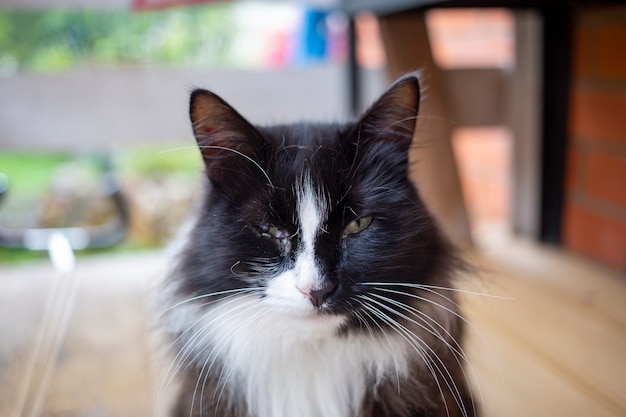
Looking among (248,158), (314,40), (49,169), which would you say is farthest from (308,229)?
(49,169)

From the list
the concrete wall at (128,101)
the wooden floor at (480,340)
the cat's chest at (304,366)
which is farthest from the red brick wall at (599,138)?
the cat's chest at (304,366)

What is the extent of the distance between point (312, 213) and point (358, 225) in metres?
0.08

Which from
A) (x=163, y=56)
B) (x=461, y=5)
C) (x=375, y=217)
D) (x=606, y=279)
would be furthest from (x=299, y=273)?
(x=163, y=56)

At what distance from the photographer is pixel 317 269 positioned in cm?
84

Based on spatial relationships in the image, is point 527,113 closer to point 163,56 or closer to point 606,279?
point 606,279

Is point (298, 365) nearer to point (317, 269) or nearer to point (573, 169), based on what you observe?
point (317, 269)

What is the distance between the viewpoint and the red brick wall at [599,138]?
1797 mm

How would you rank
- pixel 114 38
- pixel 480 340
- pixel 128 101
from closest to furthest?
pixel 480 340 < pixel 128 101 < pixel 114 38

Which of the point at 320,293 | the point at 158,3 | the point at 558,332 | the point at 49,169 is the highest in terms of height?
the point at 158,3

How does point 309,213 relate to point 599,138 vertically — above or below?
above

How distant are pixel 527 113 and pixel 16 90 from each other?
65.3 inches

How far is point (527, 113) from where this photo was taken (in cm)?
206

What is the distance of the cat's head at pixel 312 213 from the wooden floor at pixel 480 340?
243 mm

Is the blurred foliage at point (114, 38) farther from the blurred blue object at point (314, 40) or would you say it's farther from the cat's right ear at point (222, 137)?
the cat's right ear at point (222, 137)
